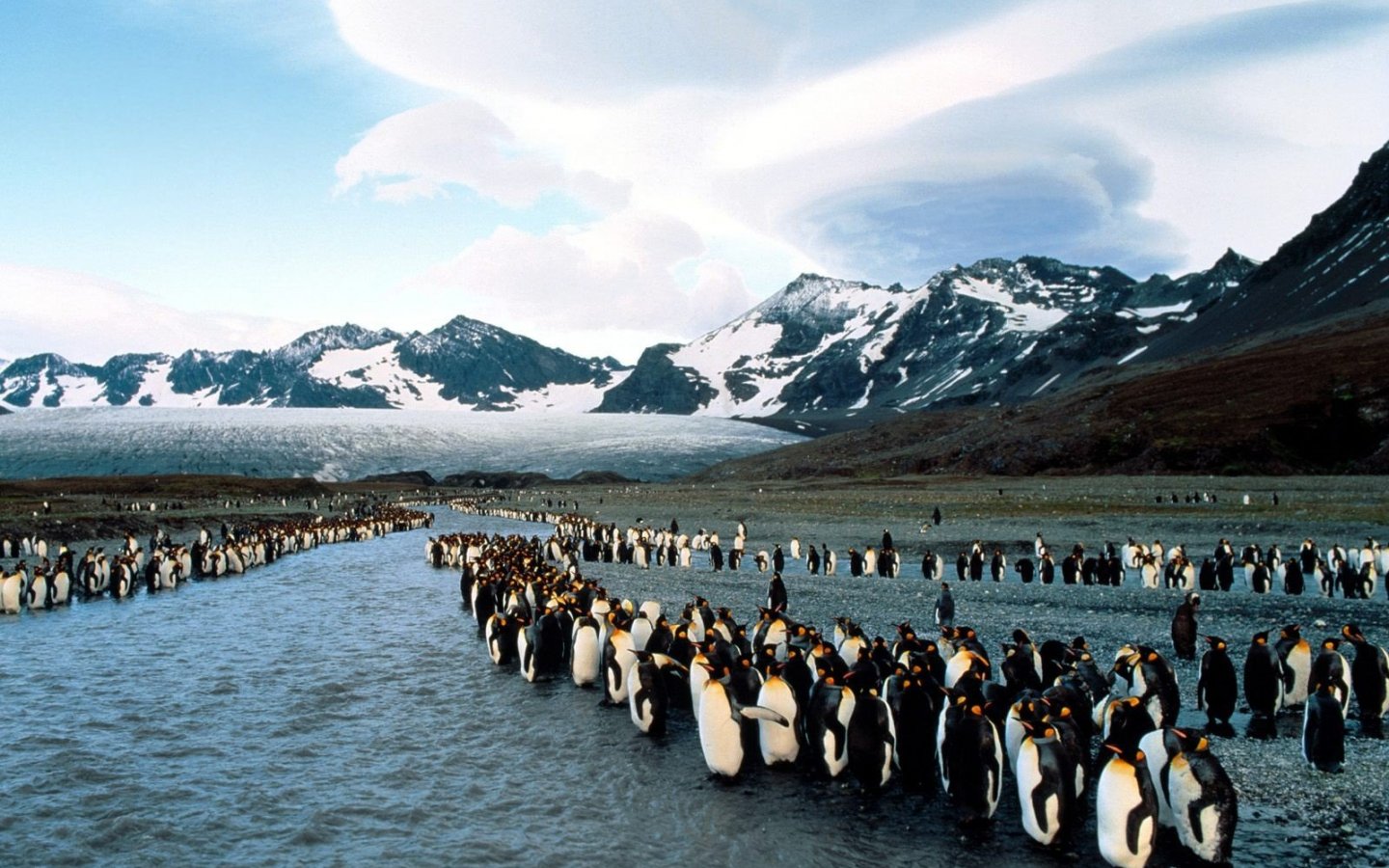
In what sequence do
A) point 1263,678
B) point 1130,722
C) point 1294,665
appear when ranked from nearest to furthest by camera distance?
point 1130,722
point 1263,678
point 1294,665

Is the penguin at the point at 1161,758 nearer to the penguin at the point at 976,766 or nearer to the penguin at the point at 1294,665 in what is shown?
the penguin at the point at 976,766

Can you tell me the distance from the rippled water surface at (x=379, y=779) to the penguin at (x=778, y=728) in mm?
230

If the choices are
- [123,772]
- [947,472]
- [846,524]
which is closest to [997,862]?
[123,772]

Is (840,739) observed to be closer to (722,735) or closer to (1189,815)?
(722,735)

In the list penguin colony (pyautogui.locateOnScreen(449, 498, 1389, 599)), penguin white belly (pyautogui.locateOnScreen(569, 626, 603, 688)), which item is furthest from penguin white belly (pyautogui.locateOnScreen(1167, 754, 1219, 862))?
penguin colony (pyautogui.locateOnScreen(449, 498, 1389, 599))

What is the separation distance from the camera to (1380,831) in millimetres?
7340

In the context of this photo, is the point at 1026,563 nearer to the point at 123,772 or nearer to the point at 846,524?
the point at 846,524

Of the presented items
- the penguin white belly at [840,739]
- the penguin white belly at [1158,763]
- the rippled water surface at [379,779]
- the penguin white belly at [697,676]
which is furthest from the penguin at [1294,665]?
the penguin white belly at [697,676]

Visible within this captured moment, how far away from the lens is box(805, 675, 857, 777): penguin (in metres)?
9.01

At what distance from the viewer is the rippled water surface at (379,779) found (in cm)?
758

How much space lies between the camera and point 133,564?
26641 millimetres

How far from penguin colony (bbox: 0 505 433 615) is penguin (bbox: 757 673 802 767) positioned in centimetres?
2021

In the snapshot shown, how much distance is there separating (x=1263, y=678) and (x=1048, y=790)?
4.71 metres

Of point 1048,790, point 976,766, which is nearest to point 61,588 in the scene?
point 976,766
